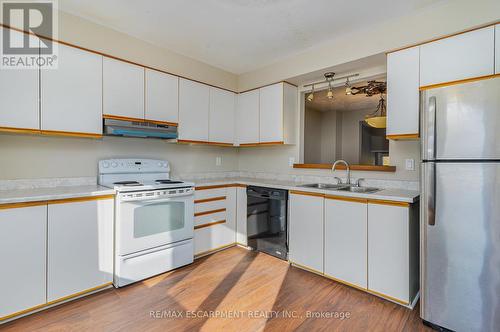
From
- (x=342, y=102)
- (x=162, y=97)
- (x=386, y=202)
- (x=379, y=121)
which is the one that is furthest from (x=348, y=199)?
(x=342, y=102)

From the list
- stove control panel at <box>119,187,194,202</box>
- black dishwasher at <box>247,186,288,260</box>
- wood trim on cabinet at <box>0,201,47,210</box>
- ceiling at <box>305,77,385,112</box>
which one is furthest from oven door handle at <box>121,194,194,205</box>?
ceiling at <box>305,77,385,112</box>

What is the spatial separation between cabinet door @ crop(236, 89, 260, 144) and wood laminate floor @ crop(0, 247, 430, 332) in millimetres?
1809

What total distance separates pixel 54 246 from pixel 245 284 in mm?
1610

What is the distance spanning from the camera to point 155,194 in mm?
2463

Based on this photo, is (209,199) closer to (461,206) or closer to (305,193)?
(305,193)

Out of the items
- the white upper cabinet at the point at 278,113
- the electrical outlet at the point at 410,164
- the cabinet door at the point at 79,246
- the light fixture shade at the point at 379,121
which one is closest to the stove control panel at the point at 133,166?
the cabinet door at the point at 79,246

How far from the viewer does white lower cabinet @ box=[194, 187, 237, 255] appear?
9.81 ft

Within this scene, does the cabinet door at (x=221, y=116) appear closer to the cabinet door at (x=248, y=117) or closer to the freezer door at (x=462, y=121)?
the cabinet door at (x=248, y=117)

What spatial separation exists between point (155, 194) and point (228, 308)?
1.22 meters

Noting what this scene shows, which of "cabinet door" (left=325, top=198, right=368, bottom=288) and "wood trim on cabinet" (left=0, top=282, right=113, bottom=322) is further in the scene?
"cabinet door" (left=325, top=198, right=368, bottom=288)

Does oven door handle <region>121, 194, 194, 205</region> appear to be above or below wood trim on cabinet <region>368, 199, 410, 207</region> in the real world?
below

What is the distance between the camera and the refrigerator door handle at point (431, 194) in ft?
5.69

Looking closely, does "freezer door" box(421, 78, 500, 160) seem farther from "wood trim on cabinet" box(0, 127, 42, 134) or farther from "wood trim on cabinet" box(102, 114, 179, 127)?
"wood trim on cabinet" box(0, 127, 42, 134)

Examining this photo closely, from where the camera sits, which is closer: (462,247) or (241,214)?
(462,247)
